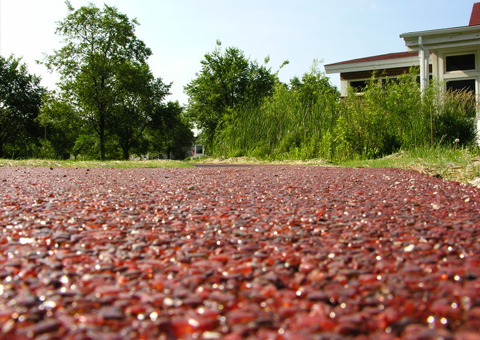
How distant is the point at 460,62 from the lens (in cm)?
1550

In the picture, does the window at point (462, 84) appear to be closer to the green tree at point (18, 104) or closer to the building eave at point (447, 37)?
the building eave at point (447, 37)

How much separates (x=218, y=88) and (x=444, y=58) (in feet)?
38.0

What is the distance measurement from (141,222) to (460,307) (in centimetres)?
156

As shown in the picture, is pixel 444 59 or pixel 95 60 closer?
pixel 444 59

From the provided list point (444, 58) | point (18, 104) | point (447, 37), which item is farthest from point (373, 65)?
point (18, 104)

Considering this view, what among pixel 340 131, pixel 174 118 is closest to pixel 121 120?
pixel 174 118

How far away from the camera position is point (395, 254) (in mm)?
1532

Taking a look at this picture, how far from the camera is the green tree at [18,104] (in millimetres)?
28453

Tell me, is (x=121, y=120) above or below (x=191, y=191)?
above

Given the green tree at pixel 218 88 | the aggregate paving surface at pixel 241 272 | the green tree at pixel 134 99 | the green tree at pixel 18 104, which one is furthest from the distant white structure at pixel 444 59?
the green tree at pixel 18 104

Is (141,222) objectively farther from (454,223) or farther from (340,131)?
(340,131)

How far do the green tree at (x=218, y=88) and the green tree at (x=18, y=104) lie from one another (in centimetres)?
1428

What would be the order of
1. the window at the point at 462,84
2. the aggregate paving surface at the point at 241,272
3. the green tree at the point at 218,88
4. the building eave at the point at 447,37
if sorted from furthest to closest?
1. the green tree at the point at 218,88
2. the window at the point at 462,84
3. the building eave at the point at 447,37
4. the aggregate paving surface at the point at 241,272

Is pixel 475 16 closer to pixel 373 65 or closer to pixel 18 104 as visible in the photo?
pixel 373 65
